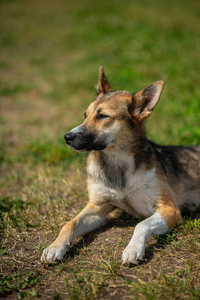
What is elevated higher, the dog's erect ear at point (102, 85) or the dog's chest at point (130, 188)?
the dog's erect ear at point (102, 85)

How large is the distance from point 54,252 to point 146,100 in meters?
2.10

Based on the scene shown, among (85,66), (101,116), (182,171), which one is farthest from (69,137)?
(85,66)

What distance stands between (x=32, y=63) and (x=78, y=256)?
1214cm

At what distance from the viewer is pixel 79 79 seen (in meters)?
10.7

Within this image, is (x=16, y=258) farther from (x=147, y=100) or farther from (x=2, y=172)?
(x=2, y=172)

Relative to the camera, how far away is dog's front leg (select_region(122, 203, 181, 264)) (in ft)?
9.52

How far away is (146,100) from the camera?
3.75m

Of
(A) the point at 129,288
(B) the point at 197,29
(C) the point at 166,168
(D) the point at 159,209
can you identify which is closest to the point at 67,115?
(C) the point at 166,168

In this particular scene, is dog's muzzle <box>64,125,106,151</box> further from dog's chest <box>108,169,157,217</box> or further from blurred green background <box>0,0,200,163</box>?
blurred green background <box>0,0,200,163</box>

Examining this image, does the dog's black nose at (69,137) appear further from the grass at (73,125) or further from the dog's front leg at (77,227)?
the grass at (73,125)

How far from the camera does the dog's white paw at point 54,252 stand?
3.03 metres

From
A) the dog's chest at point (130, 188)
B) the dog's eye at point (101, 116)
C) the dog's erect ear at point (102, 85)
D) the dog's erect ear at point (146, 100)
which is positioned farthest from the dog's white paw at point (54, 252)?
the dog's erect ear at point (102, 85)

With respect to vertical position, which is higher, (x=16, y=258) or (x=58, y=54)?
(x=58, y=54)

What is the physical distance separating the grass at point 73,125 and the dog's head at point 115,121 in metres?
1.10
